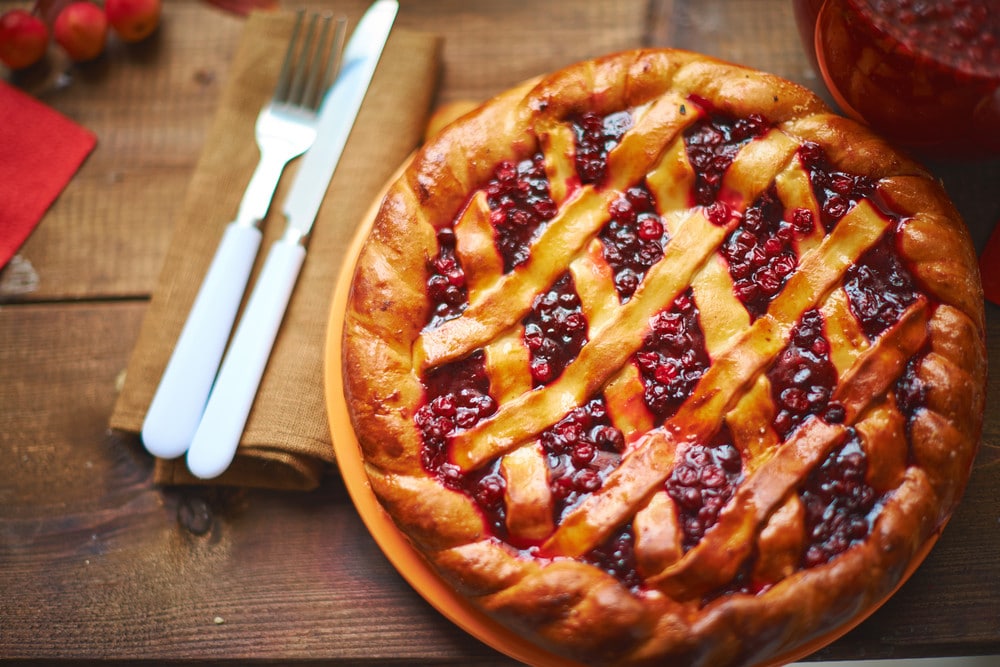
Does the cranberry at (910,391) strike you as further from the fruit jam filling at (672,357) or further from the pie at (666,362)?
the fruit jam filling at (672,357)

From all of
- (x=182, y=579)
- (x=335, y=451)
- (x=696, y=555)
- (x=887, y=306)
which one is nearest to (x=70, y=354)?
(x=182, y=579)

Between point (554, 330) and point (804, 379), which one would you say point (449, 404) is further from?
point (804, 379)

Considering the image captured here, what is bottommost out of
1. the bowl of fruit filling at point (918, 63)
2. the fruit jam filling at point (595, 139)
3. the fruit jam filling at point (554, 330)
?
the fruit jam filling at point (554, 330)

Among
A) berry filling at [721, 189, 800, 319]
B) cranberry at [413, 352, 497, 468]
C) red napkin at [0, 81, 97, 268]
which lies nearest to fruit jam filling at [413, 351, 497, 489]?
cranberry at [413, 352, 497, 468]

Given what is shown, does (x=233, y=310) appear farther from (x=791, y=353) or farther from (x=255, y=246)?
(x=791, y=353)

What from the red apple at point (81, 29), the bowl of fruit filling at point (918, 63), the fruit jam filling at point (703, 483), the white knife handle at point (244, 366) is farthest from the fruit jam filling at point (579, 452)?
the red apple at point (81, 29)

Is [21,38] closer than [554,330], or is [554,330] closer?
[554,330]

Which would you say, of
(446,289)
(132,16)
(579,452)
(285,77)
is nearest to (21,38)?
(132,16)
